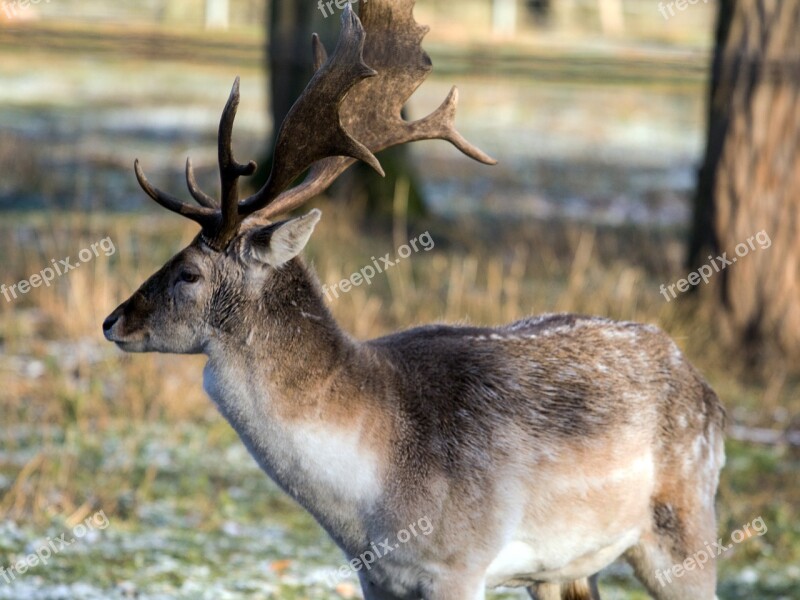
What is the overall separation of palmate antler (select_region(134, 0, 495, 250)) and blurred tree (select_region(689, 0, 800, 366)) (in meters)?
5.20

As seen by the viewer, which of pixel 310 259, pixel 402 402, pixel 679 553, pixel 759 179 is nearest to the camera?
pixel 402 402

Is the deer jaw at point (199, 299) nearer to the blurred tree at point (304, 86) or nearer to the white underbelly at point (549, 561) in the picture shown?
the white underbelly at point (549, 561)

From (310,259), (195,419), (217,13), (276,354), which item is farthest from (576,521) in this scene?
(217,13)

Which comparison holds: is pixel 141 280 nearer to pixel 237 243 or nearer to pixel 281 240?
pixel 237 243

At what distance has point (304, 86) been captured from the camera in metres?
13.2

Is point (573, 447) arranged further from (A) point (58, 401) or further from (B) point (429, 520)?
(A) point (58, 401)

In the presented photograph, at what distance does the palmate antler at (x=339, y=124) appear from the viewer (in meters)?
4.49

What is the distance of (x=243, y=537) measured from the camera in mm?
7008

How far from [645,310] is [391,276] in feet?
7.65

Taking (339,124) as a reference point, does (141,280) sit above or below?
below

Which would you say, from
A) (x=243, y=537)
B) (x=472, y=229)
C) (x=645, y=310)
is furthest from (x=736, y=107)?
(x=243, y=537)

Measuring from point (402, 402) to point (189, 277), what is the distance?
85 cm

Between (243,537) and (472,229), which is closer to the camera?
(243,537)

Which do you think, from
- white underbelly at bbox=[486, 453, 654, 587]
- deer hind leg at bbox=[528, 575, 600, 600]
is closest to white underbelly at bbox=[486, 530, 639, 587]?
white underbelly at bbox=[486, 453, 654, 587]
